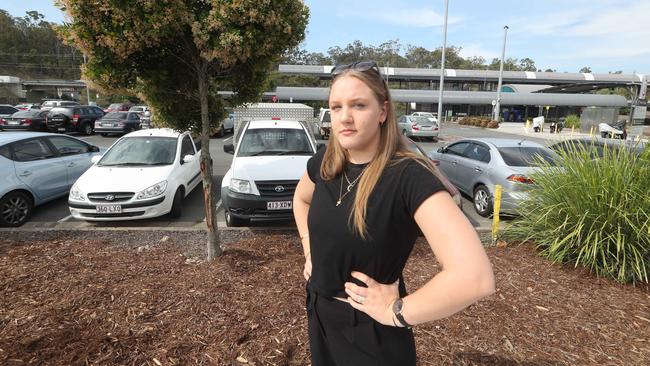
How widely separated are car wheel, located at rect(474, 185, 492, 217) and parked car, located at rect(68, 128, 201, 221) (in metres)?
5.55

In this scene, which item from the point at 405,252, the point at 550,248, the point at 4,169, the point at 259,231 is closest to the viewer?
the point at 405,252

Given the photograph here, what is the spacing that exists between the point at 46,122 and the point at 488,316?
23.3 meters

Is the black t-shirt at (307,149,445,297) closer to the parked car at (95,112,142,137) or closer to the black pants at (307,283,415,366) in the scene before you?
the black pants at (307,283,415,366)

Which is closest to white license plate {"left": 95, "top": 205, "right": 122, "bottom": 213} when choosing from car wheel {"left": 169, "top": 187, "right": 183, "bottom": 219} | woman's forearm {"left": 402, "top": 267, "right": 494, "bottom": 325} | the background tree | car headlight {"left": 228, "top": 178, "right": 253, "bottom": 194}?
car wheel {"left": 169, "top": 187, "right": 183, "bottom": 219}

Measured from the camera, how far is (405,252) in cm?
136

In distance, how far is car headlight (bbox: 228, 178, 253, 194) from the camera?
5562mm

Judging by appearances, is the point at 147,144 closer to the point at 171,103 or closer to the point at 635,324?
the point at 171,103

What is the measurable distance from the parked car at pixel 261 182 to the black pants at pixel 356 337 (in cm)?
391

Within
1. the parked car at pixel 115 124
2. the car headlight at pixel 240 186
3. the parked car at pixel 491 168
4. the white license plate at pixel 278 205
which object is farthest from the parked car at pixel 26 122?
the parked car at pixel 491 168

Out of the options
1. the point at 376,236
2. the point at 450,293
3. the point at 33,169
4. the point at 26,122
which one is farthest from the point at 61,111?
the point at 450,293

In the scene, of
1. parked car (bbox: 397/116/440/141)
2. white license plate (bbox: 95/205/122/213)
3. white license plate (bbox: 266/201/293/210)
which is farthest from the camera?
parked car (bbox: 397/116/440/141)

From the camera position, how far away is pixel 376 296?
1325 mm

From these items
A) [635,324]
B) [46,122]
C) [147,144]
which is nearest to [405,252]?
[635,324]

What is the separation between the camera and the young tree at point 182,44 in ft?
10.3
